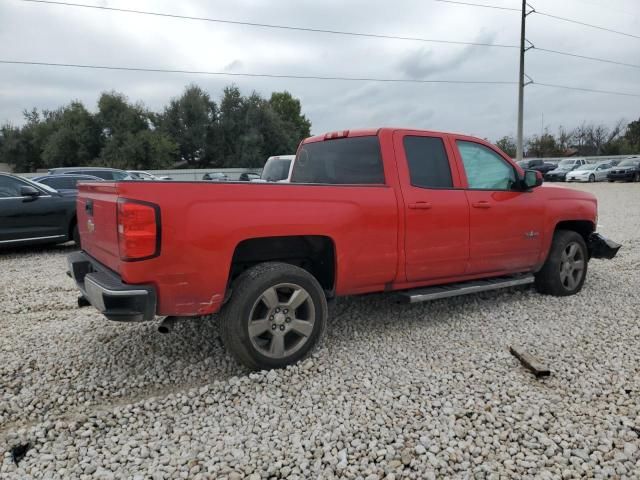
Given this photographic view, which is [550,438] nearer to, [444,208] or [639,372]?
[639,372]

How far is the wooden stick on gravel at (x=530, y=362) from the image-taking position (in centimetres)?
332

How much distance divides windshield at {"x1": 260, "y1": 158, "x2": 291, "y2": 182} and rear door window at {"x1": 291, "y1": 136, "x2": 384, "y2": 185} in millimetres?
5819

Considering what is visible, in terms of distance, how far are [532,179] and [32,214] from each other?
8.05 metres

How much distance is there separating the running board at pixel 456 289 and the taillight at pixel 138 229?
2.14 metres

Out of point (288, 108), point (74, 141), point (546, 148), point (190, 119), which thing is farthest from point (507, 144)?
point (74, 141)

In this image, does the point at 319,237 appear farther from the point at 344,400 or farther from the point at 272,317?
the point at 344,400

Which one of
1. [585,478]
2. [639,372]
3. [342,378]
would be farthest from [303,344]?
[639,372]

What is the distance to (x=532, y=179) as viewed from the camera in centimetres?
477

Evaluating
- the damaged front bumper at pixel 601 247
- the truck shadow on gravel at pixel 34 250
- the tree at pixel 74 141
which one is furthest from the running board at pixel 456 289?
the tree at pixel 74 141

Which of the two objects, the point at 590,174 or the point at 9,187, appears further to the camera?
the point at 590,174

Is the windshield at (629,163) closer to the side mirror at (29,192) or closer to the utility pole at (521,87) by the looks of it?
the utility pole at (521,87)

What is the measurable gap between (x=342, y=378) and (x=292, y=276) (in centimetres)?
81

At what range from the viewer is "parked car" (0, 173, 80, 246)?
26.4 ft

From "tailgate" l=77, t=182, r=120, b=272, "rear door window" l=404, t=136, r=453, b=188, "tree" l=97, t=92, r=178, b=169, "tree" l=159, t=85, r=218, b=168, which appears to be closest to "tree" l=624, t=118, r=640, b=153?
"tree" l=159, t=85, r=218, b=168
